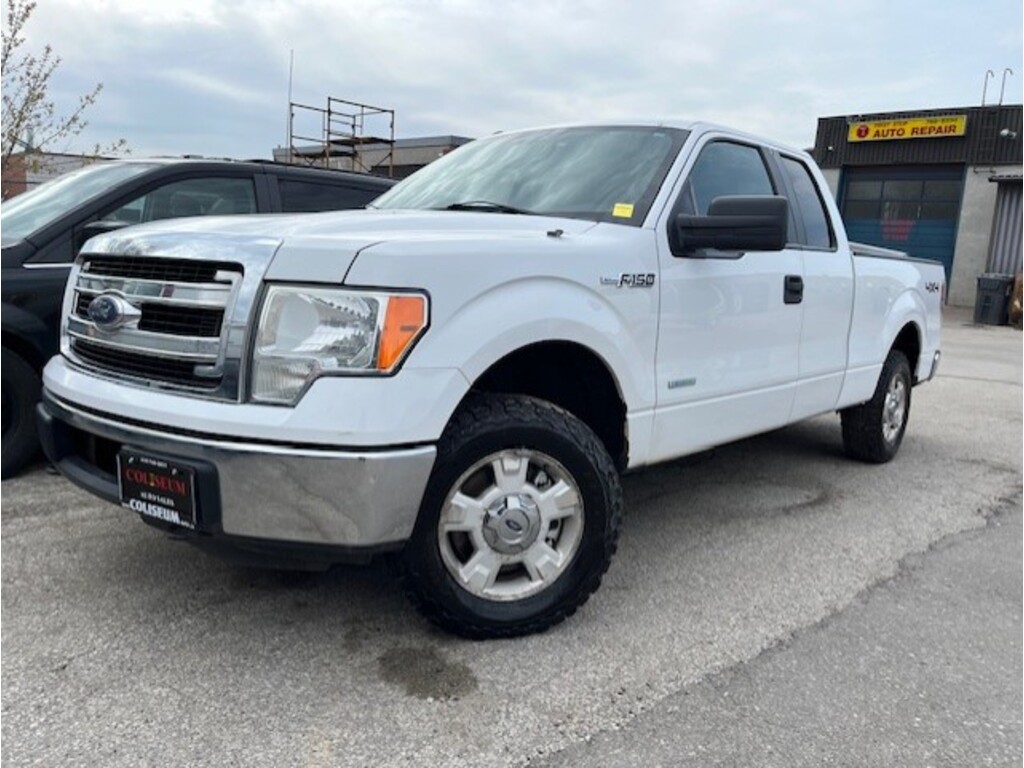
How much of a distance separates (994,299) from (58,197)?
1942cm

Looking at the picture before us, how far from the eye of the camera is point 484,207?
3.49m

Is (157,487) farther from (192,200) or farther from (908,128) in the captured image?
(908,128)

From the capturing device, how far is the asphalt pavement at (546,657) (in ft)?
7.61

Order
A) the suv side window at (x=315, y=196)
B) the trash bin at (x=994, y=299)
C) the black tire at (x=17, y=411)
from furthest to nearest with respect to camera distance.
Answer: the trash bin at (x=994, y=299) < the suv side window at (x=315, y=196) < the black tire at (x=17, y=411)

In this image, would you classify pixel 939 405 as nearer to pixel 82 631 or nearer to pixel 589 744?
pixel 589 744

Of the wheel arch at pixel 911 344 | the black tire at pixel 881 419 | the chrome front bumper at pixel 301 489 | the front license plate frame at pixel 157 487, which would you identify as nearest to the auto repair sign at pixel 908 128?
the wheel arch at pixel 911 344


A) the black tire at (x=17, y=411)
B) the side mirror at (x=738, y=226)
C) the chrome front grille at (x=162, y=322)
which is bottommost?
the black tire at (x=17, y=411)

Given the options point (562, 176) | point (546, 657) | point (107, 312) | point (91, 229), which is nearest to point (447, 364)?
point (546, 657)

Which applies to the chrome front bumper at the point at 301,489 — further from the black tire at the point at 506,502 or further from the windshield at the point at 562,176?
the windshield at the point at 562,176

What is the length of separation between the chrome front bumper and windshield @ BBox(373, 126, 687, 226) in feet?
4.72

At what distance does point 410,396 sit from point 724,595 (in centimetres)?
167

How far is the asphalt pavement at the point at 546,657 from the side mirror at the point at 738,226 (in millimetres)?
1374

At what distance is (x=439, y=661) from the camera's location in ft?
8.94

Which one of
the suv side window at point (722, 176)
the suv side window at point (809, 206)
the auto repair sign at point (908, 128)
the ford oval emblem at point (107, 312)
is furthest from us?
the auto repair sign at point (908, 128)
